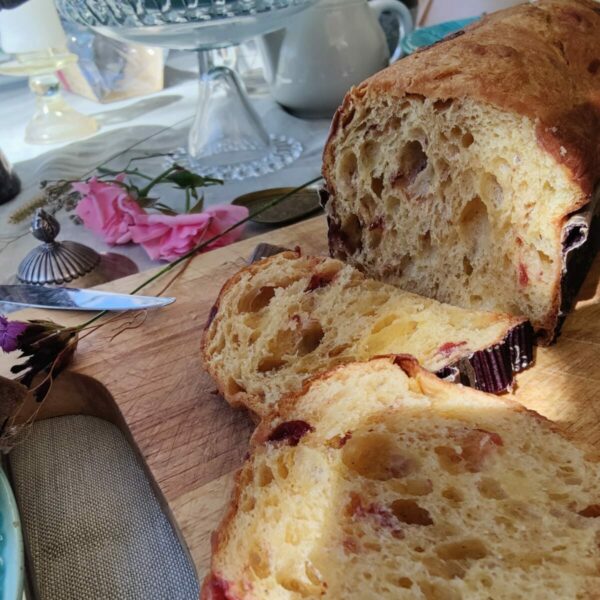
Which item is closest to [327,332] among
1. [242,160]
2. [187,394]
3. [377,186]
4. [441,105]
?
[187,394]

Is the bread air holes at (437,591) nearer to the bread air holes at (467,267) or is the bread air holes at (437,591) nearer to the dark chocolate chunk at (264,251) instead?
the bread air holes at (467,267)

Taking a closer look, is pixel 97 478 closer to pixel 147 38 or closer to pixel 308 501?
pixel 308 501

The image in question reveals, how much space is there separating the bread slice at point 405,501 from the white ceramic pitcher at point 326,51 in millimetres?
2229

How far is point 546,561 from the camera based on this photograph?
3.44 ft

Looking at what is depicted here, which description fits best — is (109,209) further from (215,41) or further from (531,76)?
(531,76)

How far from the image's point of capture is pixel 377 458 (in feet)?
4.08

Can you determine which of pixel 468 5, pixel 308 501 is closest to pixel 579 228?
pixel 308 501

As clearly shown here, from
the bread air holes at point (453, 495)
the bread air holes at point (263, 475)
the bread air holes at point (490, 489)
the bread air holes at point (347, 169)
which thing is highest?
the bread air holes at point (347, 169)

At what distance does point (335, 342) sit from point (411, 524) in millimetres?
532

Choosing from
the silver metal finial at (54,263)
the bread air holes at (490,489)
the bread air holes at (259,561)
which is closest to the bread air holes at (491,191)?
the bread air holes at (490,489)

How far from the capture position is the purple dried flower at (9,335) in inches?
63.1

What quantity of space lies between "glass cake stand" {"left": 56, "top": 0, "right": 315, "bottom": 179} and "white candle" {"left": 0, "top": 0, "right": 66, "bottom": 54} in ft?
1.50

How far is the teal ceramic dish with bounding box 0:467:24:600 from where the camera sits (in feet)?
3.39

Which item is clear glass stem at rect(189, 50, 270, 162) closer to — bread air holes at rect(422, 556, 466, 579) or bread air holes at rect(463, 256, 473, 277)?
bread air holes at rect(463, 256, 473, 277)
